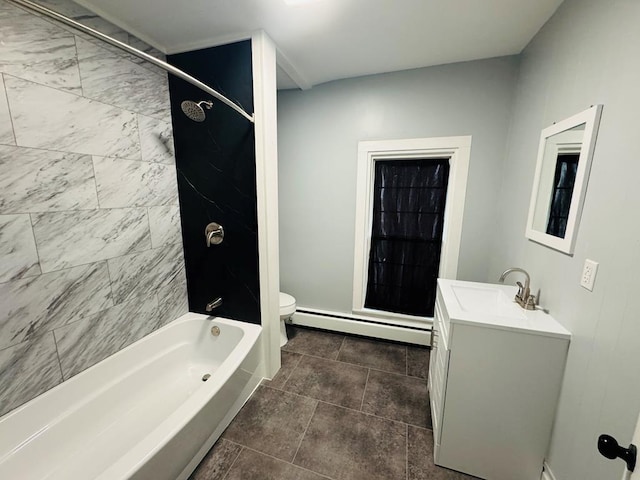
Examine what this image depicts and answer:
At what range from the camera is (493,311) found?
4.42 feet

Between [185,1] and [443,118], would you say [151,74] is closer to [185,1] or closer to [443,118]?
[185,1]

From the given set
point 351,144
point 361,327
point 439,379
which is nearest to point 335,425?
point 439,379

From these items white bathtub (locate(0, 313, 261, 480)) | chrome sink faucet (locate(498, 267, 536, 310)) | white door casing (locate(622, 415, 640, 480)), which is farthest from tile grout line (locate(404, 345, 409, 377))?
white door casing (locate(622, 415, 640, 480))

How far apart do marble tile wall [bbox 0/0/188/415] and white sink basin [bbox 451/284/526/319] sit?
2116mm

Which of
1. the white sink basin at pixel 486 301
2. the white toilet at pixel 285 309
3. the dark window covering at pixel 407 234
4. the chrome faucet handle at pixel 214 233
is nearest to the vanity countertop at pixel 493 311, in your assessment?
the white sink basin at pixel 486 301

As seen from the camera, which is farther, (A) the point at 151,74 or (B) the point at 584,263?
(A) the point at 151,74

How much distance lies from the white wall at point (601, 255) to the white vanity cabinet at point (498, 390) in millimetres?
61

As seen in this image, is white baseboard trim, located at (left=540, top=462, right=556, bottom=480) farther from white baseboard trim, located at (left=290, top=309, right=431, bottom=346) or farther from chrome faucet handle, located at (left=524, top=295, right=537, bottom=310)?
white baseboard trim, located at (left=290, top=309, right=431, bottom=346)

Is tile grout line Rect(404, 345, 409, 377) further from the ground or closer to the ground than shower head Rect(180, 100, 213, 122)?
closer to the ground

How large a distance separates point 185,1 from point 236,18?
0.88 feet

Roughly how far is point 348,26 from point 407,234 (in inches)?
67.0

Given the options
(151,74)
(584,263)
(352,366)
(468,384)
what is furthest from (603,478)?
(151,74)

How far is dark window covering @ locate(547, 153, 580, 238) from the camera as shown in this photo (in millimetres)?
1188

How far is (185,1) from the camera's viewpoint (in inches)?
52.6
